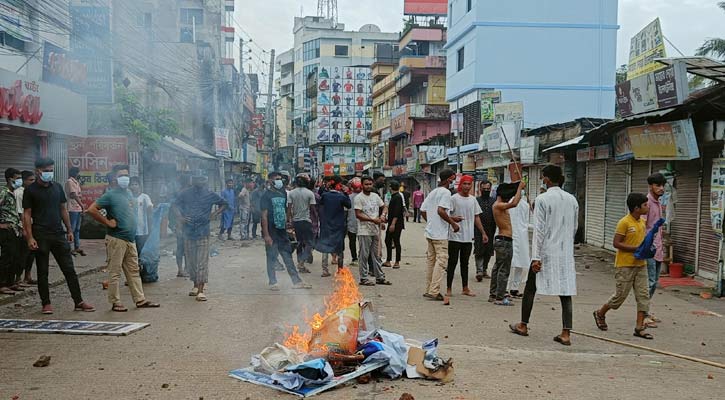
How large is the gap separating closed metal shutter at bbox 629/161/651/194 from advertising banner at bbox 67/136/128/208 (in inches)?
471

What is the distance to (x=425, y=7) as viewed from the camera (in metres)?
56.6

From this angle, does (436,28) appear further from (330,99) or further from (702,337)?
(702,337)

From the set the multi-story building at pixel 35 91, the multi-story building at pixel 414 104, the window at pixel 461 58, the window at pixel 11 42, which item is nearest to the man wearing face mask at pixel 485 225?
the multi-story building at pixel 35 91

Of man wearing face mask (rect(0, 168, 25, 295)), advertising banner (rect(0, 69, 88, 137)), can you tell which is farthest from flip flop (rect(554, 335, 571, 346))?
advertising banner (rect(0, 69, 88, 137))

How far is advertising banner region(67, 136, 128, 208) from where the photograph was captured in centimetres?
1564

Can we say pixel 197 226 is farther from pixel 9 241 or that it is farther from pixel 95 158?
pixel 95 158

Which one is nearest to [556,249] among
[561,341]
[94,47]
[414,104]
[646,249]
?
[561,341]

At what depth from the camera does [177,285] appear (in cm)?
1000

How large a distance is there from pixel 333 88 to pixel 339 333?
223ft

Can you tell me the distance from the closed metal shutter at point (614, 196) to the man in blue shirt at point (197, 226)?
1031cm

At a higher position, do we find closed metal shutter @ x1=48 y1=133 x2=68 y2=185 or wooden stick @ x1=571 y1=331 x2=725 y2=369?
closed metal shutter @ x1=48 y1=133 x2=68 y2=185

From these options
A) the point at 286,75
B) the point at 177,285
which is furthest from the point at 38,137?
the point at 286,75

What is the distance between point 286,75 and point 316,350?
347 ft

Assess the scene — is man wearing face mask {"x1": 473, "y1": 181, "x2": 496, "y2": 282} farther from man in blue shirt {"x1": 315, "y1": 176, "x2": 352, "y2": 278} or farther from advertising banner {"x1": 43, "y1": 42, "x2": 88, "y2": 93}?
advertising banner {"x1": 43, "y1": 42, "x2": 88, "y2": 93}
